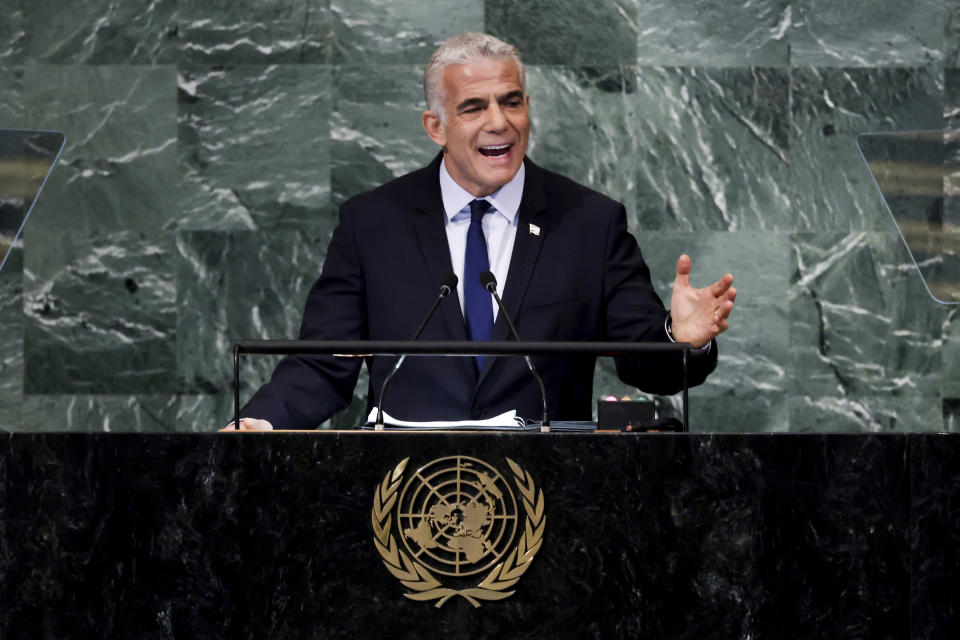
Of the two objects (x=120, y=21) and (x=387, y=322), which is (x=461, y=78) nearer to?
(x=387, y=322)

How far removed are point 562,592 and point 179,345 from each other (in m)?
3.08

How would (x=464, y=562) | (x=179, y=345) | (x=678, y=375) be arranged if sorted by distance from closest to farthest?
(x=464, y=562) < (x=678, y=375) < (x=179, y=345)

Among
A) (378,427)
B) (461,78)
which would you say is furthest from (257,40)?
(378,427)

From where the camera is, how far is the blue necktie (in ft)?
10.8

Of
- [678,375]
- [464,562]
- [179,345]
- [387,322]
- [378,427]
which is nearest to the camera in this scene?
[464,562]

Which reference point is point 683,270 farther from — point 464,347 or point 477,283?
point 477,283

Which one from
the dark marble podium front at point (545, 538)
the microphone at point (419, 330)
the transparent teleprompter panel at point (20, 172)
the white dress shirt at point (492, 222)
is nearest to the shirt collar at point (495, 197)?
the white dress shirt at point (492, 222)

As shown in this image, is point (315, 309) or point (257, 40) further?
point (257, 40)

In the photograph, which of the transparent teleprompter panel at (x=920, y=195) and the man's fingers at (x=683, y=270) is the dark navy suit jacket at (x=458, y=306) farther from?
the transparent teleprompter panel at (x=920, y=195)

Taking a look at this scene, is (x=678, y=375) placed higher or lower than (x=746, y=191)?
lower

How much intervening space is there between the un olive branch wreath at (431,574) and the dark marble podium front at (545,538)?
0.05 feet

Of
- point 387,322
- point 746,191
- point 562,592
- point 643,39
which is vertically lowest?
point 562,592

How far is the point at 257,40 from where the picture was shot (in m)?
4.97

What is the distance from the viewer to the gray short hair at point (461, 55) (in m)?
3.47
